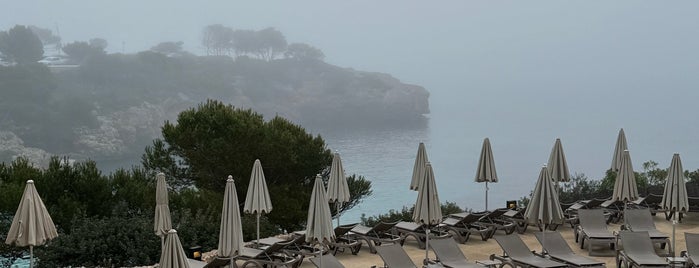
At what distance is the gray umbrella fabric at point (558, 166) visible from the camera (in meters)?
13.8

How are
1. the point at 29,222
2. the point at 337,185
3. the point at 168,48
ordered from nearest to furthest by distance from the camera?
the point at 29,222 < the point at 337,185 < the point at 168,48

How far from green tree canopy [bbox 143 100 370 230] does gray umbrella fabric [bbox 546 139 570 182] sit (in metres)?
9.46

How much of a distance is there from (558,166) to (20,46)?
8196 centimetres

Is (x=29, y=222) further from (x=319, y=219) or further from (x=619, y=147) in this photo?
(x=619, y=147)

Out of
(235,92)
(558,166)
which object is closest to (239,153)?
(558,166)

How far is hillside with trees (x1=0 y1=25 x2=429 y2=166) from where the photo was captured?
69875 millimetres

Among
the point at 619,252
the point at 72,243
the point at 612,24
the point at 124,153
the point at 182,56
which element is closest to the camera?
the point at 619,252

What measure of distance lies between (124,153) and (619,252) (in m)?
58.9

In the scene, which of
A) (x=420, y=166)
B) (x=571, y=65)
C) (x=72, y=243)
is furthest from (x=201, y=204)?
(x=571, y=65)

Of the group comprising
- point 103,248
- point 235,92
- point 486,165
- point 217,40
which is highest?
point 217,40

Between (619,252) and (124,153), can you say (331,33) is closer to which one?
(124,153)

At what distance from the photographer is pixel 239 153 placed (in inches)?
851

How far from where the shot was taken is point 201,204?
19.5 m

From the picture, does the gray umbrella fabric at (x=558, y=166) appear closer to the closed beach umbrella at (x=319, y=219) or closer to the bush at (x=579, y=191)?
the bush at (x=579, y=191)
